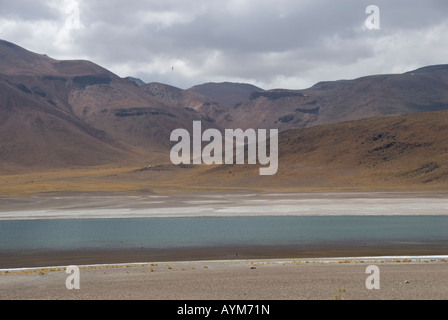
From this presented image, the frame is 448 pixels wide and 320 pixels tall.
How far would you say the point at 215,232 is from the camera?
36.8 metres

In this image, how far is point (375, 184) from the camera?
8356cm

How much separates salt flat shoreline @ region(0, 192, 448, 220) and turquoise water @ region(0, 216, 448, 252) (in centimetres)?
322

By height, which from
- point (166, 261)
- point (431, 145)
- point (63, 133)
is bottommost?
point (166, 261)

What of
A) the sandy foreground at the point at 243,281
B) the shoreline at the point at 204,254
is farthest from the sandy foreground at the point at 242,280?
the shoreline at the point at 204,254

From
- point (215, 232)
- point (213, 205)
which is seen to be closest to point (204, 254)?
point (215, 232)

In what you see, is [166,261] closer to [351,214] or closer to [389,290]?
[389,290]

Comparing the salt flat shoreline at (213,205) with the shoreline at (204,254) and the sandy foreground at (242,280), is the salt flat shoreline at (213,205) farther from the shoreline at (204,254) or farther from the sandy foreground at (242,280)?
the sandy foreground at (242,280)

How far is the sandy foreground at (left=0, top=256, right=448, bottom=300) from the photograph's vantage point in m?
14.8

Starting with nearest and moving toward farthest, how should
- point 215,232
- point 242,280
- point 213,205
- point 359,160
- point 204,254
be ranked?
point 242,280 < point 204,254 < point 215,232 < point 213,205 < point 359,160

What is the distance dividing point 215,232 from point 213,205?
20.3 m

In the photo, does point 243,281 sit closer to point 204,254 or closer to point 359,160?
point 204,254

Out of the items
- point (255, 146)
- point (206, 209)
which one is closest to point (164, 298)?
point (206, 209)

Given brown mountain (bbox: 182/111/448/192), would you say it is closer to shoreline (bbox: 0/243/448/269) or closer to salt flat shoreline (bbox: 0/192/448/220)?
salt flat shoreline (bbox: 0/192/448/220)
